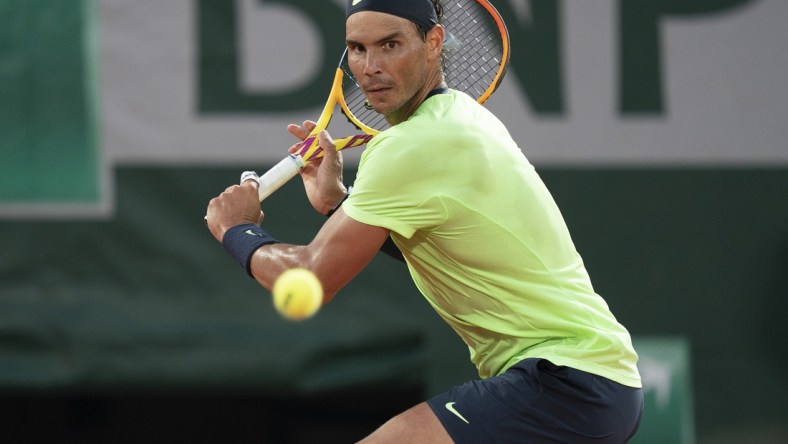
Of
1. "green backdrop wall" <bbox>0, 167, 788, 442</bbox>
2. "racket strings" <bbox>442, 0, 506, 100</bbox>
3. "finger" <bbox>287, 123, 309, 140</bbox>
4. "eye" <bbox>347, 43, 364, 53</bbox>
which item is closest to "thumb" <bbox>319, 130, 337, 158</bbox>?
"finger" <bbox>287, 123, 309, 140</bbox>

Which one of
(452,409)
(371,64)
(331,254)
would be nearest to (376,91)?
(371,64)

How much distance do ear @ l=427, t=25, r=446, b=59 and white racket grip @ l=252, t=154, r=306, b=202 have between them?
508 mm

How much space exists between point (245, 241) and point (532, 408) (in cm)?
84

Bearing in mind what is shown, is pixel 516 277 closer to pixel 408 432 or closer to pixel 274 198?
pixel 408 432

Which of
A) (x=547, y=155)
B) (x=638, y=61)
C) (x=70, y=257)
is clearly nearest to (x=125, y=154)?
(x=70, y=257)

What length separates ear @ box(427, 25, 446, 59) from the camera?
3229 mm

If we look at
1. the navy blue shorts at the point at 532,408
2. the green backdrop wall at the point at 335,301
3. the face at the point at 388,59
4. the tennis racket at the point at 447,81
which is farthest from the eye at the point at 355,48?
the green backdrop wall at the point at 335,301

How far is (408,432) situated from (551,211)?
65 cm

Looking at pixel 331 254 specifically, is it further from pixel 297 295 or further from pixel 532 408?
pixel 532 408

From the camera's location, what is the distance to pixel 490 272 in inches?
116

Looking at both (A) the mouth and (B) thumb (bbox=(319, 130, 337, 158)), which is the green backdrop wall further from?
(A) the mouth

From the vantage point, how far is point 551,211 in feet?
9.91

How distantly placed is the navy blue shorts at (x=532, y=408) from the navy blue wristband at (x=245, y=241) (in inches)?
23.2

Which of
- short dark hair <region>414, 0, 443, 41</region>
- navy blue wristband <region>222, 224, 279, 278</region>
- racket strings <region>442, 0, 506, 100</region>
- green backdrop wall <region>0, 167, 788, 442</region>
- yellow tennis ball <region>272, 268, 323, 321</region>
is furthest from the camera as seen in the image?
green backdrop wall <region>0, 167, 788, 442</region>
